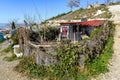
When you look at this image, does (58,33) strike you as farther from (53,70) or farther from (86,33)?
(53,70)

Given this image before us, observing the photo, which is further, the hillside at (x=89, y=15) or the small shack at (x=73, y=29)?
the hillside at (x=89, y=15)

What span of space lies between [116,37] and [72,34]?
5882 mm

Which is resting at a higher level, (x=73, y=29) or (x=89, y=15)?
(x=89, y=15)

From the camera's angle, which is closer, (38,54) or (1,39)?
(38,54)

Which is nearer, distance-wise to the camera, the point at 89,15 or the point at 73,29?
the point at 73,29

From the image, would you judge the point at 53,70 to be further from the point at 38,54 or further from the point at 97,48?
the point at 97,48

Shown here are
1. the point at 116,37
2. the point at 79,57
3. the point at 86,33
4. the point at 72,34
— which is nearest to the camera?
the point at 79,57

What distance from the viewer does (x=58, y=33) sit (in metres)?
20.5

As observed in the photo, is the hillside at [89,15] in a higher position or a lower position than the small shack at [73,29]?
higher

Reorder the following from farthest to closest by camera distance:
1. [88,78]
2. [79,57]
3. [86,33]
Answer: [86,33], [79,57], [88,78]

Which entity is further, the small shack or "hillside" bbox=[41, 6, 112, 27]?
"hillside" bbox=[41, 6, 112, 27]

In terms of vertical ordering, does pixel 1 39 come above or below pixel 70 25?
below

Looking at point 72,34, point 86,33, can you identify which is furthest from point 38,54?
point 86,33

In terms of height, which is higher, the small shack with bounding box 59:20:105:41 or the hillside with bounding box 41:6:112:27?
the hillside with bounding box 41:6:112:27
